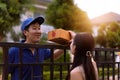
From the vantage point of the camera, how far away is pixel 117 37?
942 inches

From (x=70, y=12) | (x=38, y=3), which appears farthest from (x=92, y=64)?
(x=38, y=3)

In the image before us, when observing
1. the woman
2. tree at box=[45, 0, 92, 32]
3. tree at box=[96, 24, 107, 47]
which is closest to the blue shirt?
the woman

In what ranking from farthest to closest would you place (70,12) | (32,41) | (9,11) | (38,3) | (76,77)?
(38,3), (70,12), (9,11), (32,41), (76,77)

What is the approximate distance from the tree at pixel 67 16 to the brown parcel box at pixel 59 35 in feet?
50.0

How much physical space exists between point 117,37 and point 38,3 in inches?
235

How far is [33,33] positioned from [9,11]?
457 inches

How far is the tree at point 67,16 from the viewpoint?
60.9 feet

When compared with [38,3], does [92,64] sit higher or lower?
lower

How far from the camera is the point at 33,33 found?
308cm

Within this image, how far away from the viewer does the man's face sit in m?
3.08

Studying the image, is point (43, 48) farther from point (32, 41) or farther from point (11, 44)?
point (11, 44)

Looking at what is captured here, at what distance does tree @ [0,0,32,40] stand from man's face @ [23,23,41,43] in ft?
36.1

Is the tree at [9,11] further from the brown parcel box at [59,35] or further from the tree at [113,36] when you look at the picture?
the brown parcel box at [59,35]

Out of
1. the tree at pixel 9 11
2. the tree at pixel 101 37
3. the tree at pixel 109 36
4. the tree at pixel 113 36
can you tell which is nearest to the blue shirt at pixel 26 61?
the tree at pixel 9 11
